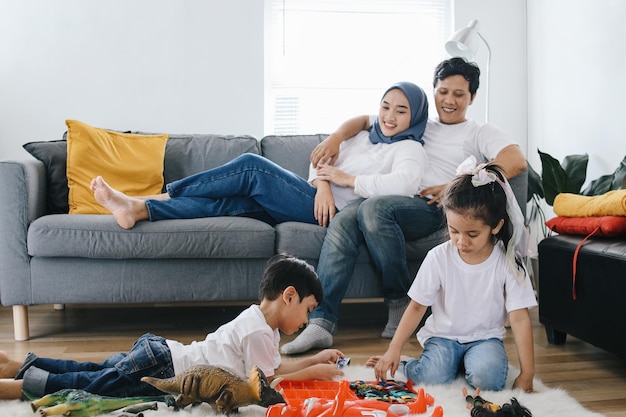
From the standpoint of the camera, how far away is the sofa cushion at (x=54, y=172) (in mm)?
2996

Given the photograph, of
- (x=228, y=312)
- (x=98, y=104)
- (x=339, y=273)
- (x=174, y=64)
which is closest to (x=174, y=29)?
(x=174, y=64)

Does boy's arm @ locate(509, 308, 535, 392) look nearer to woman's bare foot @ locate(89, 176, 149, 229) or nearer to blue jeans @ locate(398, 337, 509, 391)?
blue jeans @ locate(398, 337, 509, 391)

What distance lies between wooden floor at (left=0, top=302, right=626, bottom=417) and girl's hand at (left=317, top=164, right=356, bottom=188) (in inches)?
24.1

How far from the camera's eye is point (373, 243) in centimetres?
256

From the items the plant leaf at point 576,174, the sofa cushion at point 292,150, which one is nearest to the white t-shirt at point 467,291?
the sofa cushion at point 292,150

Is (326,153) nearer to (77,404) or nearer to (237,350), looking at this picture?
(237,350)

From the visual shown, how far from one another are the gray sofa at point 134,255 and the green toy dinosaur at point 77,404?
1016 mm

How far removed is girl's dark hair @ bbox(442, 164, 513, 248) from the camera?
1.87m

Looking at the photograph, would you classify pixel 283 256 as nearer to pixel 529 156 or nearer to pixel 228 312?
pixel 228 312

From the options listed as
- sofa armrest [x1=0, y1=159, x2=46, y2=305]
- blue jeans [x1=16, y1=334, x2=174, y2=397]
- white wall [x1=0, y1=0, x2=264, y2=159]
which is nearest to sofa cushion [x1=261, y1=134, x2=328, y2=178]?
white wall [x1=0, y1=0, x2=264, y2=159]

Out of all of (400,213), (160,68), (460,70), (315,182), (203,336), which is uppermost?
(160,68)

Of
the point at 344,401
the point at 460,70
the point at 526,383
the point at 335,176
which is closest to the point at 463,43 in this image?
the point at 460,70

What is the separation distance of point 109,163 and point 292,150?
87 cm

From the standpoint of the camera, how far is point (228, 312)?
323cm
